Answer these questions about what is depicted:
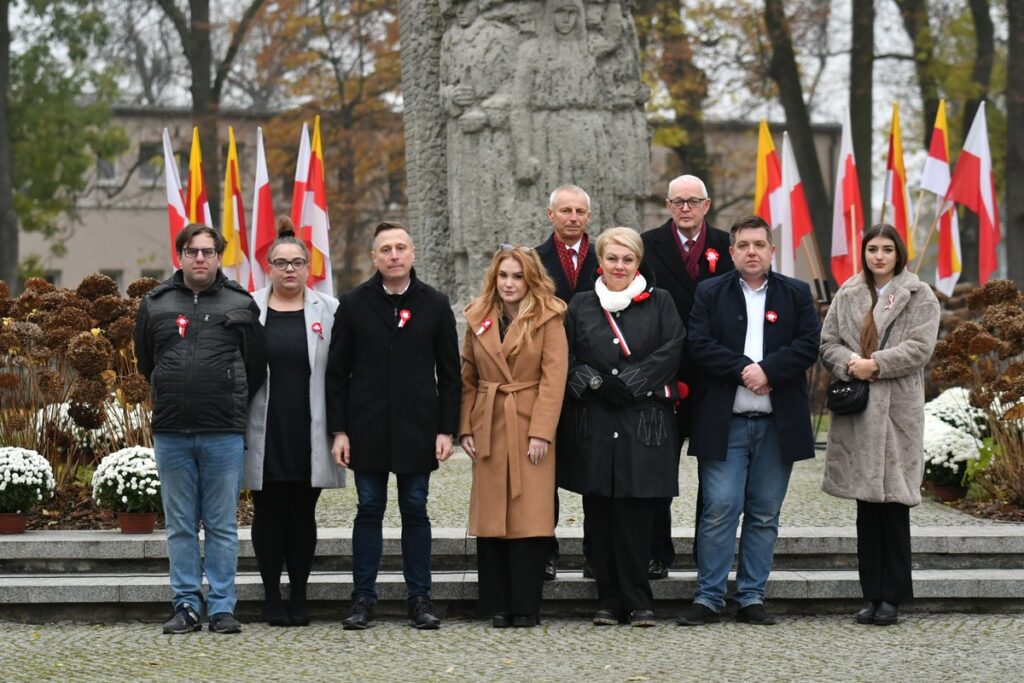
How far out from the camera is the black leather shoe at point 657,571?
823 cm

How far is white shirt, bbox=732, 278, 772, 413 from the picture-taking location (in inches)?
304

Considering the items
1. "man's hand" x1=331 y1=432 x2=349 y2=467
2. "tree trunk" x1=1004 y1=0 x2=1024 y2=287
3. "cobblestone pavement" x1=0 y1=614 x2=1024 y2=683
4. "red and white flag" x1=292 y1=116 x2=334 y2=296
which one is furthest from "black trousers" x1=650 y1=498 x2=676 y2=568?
"tree trunk" x1=1004 y1=0 x2=1024 y2=287

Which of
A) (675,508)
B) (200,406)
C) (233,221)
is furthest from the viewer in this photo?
(233,221)

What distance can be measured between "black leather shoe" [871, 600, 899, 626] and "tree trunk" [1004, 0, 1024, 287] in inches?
591

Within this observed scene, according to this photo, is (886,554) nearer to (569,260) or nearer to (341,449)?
(569,260)

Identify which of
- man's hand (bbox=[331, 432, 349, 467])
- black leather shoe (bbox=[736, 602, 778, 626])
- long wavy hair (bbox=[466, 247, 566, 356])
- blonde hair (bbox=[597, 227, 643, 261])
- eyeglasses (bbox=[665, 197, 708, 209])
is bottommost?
black leather shoe (bbox=[736, 602, 778, 626])

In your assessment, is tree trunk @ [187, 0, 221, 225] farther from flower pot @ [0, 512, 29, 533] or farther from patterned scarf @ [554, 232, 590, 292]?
patterned scarf @ [554, 232, 590, 292]

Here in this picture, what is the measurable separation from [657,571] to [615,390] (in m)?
1.13

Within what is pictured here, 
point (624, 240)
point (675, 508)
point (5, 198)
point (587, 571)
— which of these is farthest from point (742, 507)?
point (5, 198)

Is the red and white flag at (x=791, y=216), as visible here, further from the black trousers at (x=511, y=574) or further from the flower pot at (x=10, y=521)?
the flower pot at (x=10, y=521)

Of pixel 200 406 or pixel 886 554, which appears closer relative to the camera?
pixel 200 406

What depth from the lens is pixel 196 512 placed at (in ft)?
25.2

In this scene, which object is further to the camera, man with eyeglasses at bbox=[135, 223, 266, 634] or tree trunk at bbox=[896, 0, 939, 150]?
tree trunk at bbox=[896, 0, 939, 150]

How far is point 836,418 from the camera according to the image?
25.9 feet
